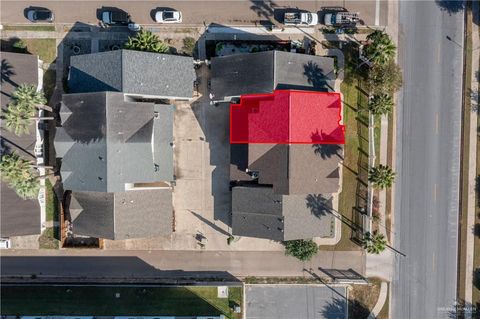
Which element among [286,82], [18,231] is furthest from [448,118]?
[18,231]

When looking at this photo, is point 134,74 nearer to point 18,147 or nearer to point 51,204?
point 18,147

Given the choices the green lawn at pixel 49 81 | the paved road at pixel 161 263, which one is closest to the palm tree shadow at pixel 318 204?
the paved road at pixel 161 263

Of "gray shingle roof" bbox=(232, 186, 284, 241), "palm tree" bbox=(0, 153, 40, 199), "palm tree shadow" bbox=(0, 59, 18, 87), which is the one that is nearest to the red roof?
"gray shingle roof" bbox=(232, 186, 284, 241)

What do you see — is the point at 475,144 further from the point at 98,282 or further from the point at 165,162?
the point at 98,282

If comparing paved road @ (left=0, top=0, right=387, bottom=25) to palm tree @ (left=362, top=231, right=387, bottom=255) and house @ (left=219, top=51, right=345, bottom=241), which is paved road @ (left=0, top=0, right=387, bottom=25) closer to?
house @ (left=219, top=51, right=345, bottom=241)

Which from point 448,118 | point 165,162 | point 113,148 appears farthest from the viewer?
point 448,118

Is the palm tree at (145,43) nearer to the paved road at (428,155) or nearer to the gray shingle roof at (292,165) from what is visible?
the gray shingle roof at (292,165)

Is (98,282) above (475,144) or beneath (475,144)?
beneath

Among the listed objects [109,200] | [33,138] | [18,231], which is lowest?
[18,231]
